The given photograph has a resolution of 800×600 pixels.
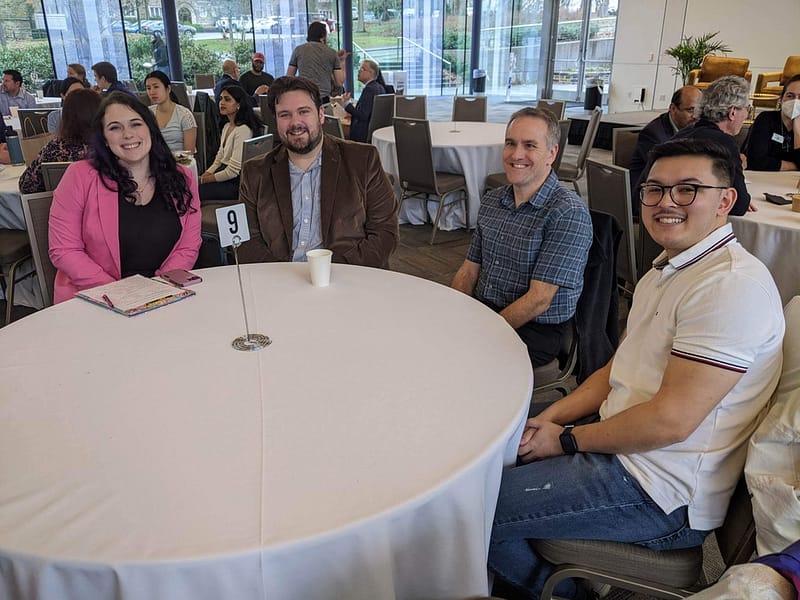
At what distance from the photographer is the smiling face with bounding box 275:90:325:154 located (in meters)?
2.35

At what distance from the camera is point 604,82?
11539mm

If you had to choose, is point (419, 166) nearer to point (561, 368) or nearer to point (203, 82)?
point (561, 368)

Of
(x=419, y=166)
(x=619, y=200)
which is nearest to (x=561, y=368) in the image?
(x=619, y=200)

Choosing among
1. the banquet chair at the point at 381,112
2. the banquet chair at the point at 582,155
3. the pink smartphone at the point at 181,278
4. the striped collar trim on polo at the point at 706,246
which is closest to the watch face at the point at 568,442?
the striped collar trim on polo at the point at 706,246

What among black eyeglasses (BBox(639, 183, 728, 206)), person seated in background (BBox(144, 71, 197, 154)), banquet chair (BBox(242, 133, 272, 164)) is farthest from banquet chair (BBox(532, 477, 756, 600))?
person seated in background (BBox(144, 71, 197, 154))

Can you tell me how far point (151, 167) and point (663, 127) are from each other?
114 inches

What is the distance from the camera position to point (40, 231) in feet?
7.54

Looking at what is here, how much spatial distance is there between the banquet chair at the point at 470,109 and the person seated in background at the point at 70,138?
4227 mm

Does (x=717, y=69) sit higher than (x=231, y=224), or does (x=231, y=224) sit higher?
(x=717, y=69)

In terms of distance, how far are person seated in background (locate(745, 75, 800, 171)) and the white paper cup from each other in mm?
3196

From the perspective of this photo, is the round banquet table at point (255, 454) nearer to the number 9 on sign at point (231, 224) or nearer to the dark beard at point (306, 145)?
the number 9 on sign at point (231, 224)

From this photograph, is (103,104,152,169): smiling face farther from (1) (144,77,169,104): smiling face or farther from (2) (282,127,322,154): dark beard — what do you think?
(1) (144,77,169,104): smiling face

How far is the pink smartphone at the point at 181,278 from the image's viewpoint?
1.87 metres

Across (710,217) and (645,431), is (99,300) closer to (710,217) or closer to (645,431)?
(645,431)
